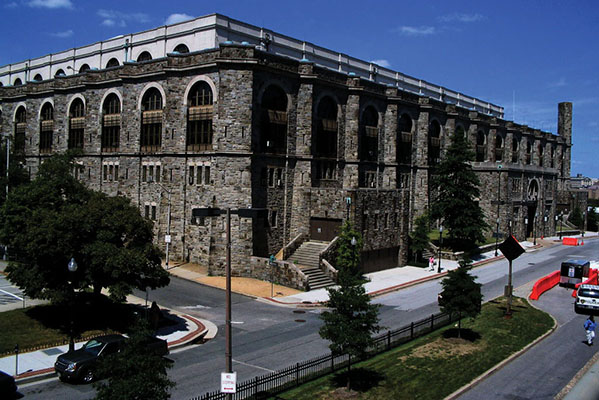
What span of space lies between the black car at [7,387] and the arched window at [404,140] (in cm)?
5170

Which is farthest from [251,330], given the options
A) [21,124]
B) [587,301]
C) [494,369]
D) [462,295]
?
[21,124]

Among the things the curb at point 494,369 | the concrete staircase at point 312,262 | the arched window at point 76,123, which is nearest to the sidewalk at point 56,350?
the concrete staircase at point 312,262

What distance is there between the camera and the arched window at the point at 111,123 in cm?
5428

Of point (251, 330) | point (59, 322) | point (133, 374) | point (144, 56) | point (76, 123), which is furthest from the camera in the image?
point (144, 56)

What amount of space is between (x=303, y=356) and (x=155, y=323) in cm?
792

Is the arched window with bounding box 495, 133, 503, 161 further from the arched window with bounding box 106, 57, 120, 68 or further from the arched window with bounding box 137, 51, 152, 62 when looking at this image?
the arched window with bounding box 106, 57, 120, 68

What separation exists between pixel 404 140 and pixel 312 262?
2659 cm

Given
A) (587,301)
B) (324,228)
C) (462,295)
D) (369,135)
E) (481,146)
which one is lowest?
(587,301)

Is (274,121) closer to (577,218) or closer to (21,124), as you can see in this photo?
(21,124)

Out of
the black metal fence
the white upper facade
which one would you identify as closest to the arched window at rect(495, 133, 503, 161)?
the white upper facade

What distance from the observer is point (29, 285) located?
87.1ft

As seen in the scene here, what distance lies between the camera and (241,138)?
143 ft

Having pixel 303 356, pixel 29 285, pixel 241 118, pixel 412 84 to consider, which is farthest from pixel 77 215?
pixel 412 84

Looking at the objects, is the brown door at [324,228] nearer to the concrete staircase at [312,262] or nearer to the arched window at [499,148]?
the concrete staircase at [312,262]
